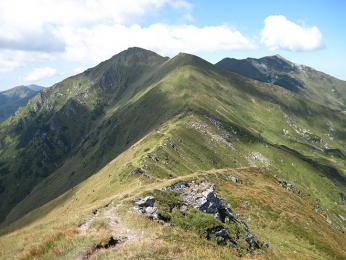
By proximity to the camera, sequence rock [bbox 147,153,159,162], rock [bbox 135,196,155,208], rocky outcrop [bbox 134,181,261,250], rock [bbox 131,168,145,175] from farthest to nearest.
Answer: rock [bbox 147,153,159,162] < rock [bbox 131,168,145,175] < rock [bbox 135,196,155,208] < rocky outcrop [bbox 134,181,261,250]

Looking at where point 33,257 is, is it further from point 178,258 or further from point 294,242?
point 294,242

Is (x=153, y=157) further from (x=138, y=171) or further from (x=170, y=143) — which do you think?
(x=170, y=143)

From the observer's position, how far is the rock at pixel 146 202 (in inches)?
1451

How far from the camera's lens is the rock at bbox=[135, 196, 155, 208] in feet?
121

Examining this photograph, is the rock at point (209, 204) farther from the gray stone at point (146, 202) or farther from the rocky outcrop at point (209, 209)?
the gray stone at point (146, 202)

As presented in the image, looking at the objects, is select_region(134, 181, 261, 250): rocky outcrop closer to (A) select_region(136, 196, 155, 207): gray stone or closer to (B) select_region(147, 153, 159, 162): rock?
(A) select_region(136, 196, 155, 207): gray stone

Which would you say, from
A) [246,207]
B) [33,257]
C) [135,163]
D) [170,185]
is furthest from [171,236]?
[135,163]

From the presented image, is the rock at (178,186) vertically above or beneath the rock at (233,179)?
above

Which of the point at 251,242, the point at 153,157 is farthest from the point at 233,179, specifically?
the point at 153,157

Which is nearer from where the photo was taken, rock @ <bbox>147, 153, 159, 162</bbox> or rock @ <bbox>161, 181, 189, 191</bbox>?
rock @ <bbox>161, 181, 189, 191</bbox>

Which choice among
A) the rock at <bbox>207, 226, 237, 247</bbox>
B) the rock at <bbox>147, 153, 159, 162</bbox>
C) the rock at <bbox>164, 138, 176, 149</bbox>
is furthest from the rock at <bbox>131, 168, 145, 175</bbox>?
the rock at <bbox>207, 226, 237, 247</bbox>

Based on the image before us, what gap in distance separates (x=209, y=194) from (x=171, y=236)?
52.7ft

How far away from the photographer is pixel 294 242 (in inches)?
1962

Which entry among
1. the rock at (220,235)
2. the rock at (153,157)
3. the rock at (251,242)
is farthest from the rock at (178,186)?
the rock at (153,157)
